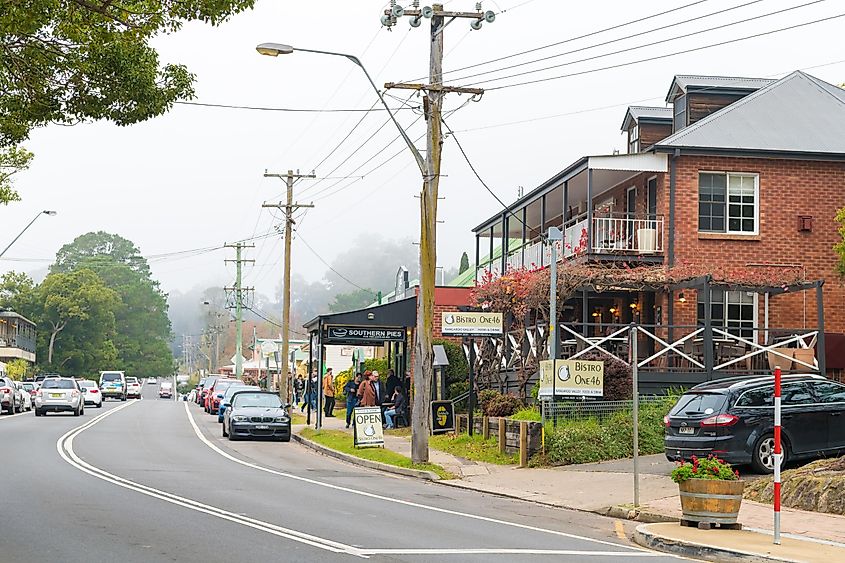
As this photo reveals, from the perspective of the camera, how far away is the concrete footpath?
12.5 meters

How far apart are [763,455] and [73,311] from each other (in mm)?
88639

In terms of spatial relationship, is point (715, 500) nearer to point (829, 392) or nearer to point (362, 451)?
point (829, 392)

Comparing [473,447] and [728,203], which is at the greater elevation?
[728,203]

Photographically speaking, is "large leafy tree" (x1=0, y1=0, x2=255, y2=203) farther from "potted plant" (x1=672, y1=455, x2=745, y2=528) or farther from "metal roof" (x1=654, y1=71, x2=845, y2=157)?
"metal roof" (x1=654, y1=71, x2=845, y2=157)

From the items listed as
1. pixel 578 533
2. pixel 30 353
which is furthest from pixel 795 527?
Answer: pixel 30 353

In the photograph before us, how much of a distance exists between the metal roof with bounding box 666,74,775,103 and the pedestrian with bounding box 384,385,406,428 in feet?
37.7

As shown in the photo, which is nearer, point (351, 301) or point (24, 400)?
point (24, 400)

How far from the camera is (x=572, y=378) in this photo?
21641mm

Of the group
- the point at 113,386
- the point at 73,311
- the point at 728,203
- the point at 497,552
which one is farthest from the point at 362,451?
the point at 73,311

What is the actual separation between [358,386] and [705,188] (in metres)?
11.8

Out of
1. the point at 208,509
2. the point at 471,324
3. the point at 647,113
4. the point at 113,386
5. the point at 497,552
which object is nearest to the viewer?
the point at 497,552

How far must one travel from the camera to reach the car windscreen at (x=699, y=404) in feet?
60.8

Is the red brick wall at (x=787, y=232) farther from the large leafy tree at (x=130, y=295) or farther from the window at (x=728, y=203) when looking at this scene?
A: the large leafy tree at (x=130, y=295)

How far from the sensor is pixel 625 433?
2231cm
